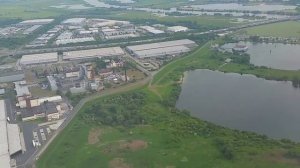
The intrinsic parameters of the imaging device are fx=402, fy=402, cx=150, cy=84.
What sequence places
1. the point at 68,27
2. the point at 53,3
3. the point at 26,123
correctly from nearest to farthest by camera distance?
the point at 26,123 < the point at 68,27 < the point at 53,3

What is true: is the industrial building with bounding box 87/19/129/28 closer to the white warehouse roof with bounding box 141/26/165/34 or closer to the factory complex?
the white warehouse roof with bounding box 141/26/165/34

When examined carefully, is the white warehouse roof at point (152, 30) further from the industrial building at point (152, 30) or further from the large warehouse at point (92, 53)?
the large warehouse at point (92, 53)

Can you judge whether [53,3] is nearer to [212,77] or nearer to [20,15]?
[20,15]

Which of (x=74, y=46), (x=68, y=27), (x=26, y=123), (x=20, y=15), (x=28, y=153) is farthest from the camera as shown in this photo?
(x=20, y=15)

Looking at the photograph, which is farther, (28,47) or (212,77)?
(28,47)

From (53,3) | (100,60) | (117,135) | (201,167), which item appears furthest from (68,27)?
(201,167)

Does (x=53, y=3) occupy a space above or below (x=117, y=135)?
above

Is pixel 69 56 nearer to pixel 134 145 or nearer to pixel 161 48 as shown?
pixel 161 48
